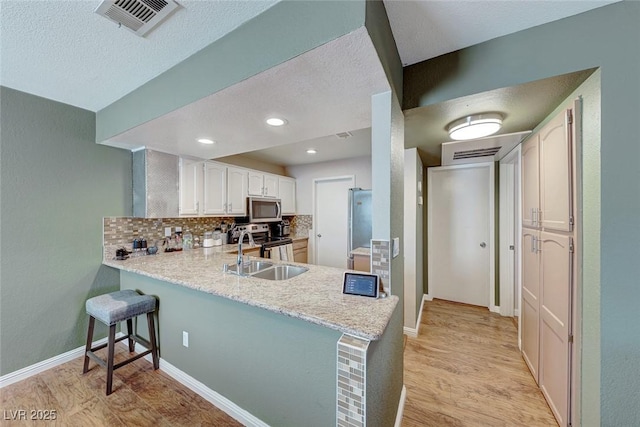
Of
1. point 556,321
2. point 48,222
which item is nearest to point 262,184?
point 48,222

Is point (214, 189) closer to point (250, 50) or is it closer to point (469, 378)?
point (250, 50)

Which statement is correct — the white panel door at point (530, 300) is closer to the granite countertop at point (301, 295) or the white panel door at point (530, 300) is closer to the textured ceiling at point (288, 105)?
the granite countertop at point (301, 295)

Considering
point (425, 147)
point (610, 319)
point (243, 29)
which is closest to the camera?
point (610, 319)

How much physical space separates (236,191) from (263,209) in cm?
58

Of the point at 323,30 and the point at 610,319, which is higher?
the point at 323,30

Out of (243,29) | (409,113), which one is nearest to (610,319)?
(409,113)

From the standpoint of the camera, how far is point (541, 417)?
1546mm

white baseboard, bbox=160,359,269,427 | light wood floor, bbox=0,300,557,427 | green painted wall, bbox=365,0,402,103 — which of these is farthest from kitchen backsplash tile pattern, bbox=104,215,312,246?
green painted wall, bbox=365,0,402,103

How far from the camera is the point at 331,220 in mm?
4516

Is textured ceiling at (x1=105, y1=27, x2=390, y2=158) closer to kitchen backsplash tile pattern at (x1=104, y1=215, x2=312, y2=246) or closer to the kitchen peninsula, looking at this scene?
kitchen backsplash tile pattern at (x1=104, y1=215, x2=312, y2=246)

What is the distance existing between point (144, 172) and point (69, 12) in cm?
160

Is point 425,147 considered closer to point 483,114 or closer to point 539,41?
point 483,114

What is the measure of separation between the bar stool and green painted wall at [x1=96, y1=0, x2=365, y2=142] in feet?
4.82

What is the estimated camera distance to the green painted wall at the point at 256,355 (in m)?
1.22
